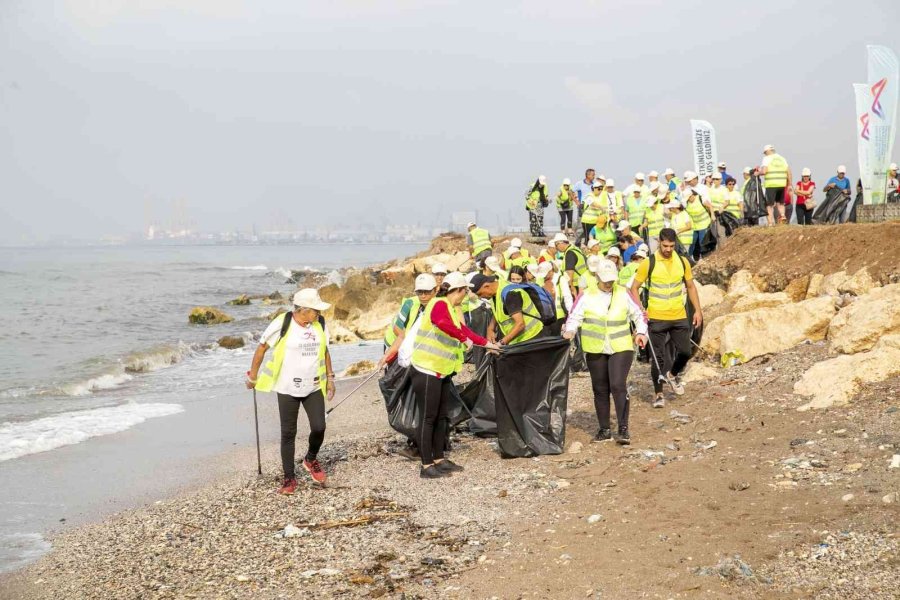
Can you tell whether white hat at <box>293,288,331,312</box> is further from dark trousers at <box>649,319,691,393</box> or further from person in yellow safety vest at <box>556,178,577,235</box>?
person in yellow safety vest at <box>556,178,577,235</box>

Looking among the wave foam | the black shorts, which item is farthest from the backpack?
the black shorts

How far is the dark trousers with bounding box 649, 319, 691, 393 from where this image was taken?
9.14 meters

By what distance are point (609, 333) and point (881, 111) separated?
10.1 meters

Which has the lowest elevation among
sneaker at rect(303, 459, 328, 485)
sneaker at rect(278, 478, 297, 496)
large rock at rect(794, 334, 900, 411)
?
sneaker at rect(278, 478, 297, 496)

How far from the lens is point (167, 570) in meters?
5.73

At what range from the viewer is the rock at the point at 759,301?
11570 millimetres

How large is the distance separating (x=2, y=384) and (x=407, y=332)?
460 inches

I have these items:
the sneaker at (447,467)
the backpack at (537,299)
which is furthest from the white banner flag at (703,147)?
the sneaker at (447,467)

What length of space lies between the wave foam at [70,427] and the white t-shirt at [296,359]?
443cm

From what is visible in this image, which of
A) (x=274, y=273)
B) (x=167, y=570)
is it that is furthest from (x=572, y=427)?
(x=274, y=273)

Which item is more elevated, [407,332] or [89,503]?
[407,332]

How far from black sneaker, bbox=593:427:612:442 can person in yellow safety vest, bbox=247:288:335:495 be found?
8.91 ft

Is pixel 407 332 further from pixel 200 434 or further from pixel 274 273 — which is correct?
pixel 274 273

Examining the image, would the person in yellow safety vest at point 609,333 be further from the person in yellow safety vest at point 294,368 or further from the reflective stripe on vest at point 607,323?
the person in yellow safety vest at point 294,368
